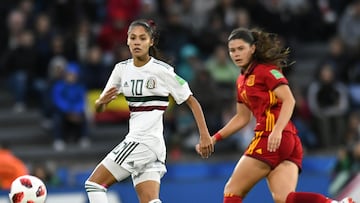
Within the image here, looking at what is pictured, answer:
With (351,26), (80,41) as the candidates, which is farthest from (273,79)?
(351,26)

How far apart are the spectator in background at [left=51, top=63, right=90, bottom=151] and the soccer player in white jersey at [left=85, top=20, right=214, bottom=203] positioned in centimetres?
766

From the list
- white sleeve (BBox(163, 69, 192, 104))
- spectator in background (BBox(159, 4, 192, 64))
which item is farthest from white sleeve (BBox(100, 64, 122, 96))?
spectator in background (BBox(159, 4, 192, 64))

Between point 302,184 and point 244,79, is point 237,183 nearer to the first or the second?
point 244,79

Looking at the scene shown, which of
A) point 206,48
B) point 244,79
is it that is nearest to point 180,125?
point 206,48

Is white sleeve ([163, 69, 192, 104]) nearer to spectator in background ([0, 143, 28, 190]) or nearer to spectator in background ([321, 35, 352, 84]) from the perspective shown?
spectator in background ([0, 143, 28, 190])

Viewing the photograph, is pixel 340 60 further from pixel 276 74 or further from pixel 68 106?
pixel 276 74

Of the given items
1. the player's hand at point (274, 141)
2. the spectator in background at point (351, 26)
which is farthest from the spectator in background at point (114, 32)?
the player's hand at point (274, 141)

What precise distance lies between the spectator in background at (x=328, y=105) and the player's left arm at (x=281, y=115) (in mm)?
8447

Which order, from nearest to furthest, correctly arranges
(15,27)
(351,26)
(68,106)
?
1. (68,106)
2. (15,27)
3. (351,26)

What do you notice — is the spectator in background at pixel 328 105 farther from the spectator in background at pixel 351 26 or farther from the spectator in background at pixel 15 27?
the spectator in background at pixel 15 27

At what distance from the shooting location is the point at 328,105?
18375 millimetres

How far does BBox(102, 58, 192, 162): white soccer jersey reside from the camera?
959 centimetres

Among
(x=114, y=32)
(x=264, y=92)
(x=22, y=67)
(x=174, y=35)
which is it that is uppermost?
(x=114, y=32)

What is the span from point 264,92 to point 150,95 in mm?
1086
